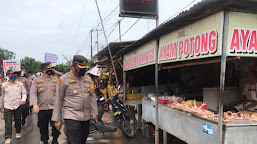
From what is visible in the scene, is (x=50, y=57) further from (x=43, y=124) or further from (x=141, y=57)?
(x=43, y=124)

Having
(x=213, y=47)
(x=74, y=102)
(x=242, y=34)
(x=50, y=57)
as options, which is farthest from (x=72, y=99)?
(x=50, y=57)

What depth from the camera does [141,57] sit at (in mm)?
5852

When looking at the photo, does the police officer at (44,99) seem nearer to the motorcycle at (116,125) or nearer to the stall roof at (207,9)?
the motorcycle at (116,125)

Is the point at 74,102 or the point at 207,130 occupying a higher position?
the point at 74,102

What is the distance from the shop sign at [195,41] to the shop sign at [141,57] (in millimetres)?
602

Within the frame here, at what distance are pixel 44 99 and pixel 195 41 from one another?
3511 millimetres

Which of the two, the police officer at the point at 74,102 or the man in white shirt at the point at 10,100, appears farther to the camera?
the man in white shirt at the point at 10,100

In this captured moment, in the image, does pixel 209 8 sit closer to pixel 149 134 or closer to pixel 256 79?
pixel 256 79

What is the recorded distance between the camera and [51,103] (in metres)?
4.62

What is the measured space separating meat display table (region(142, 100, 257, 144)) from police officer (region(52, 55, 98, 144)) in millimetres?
1839

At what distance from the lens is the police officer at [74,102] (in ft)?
10.6

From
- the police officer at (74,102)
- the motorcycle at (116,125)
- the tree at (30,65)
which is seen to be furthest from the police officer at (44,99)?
the tree at (30,65)

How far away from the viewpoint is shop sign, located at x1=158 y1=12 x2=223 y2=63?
2.82m

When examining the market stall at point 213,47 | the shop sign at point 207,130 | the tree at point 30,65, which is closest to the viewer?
the market stall at point 213,47
